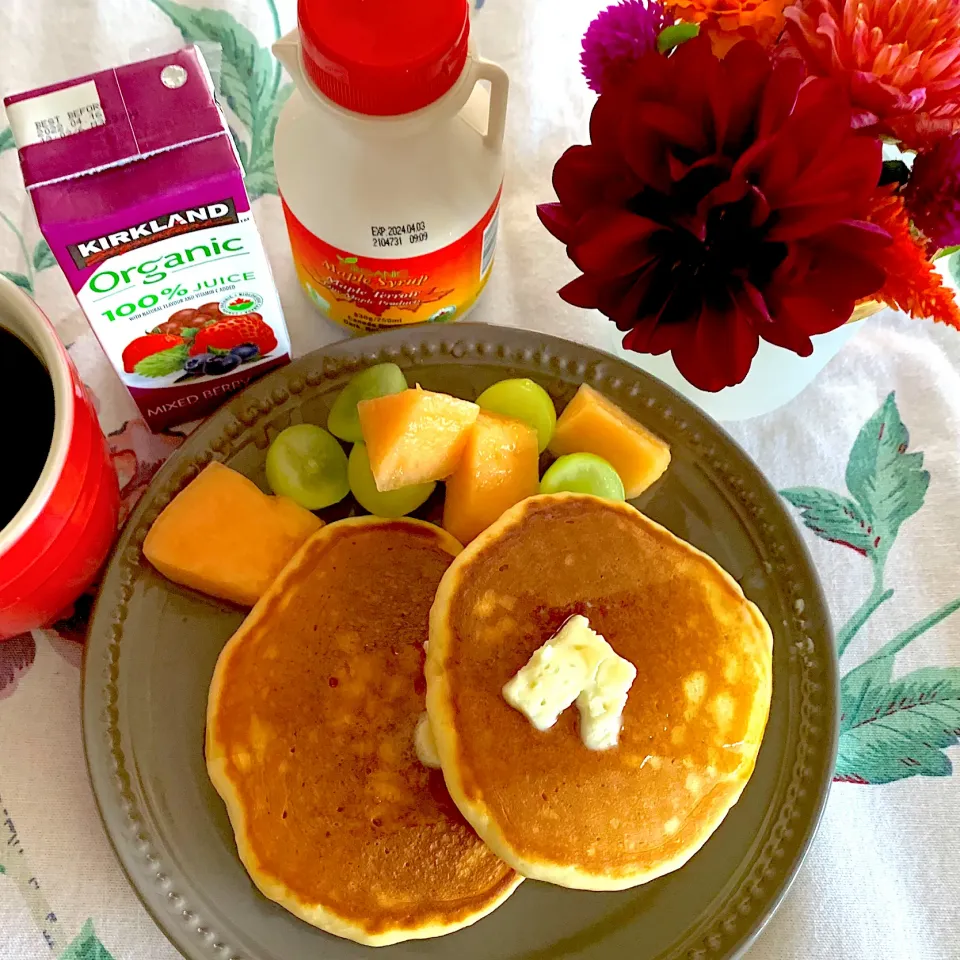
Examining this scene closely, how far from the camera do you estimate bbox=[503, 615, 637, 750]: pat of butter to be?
71cm

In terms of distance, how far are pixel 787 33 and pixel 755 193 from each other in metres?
0.14

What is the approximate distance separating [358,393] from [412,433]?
0.10m

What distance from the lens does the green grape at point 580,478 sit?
2.75 feet

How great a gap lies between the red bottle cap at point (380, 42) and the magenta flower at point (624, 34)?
105 mm

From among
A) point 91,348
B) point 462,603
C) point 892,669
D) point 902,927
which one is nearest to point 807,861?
point 902,927

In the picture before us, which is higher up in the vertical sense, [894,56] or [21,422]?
[894,56]

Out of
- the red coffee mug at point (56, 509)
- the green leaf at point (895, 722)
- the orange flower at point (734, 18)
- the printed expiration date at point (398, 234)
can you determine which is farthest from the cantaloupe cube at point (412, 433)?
the green leaf at point (895, 722)

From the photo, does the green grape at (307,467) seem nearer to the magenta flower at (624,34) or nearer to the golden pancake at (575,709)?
the golden pancake at (575,709)

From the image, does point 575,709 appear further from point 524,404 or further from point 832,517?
point 832,517

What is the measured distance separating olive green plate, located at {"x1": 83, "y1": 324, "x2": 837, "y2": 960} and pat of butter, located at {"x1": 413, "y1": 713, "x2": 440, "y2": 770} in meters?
Answer: 0.11

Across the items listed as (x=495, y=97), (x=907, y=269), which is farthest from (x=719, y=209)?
(x=495, y=97)

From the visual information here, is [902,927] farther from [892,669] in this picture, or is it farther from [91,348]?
[91,348]

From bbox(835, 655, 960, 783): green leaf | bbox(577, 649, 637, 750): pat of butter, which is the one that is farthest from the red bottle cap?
bbox(835, 655, 960, 783): green leaf

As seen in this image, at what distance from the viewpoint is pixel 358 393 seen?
86 centimetres
